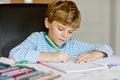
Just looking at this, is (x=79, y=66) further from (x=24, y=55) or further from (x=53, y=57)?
(x=24, y=55)

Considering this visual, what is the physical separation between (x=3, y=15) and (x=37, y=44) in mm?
256

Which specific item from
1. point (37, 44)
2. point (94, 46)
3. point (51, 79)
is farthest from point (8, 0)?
point (51, 79)

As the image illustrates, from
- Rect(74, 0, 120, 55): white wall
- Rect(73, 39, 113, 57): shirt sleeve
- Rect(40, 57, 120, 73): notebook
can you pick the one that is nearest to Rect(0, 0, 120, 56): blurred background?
Rect(74, 0, 120, 55): white wall

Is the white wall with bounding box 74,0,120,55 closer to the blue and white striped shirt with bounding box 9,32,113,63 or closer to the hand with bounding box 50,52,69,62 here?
the blue and white striped shirt with bounding box 9,32,113,63

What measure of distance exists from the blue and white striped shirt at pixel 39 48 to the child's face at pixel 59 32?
5 centimetres

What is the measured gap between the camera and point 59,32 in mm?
1192

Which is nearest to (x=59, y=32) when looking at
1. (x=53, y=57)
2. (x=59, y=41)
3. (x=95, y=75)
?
(x=59, y=41)

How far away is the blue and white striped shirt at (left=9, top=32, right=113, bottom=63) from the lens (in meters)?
1.05

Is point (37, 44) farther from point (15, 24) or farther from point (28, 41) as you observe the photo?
point (15, 24)

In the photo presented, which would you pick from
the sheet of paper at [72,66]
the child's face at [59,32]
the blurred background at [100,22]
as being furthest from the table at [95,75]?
the blurred background at [100,22]

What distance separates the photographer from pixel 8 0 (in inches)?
76.1

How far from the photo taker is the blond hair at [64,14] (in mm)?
1180

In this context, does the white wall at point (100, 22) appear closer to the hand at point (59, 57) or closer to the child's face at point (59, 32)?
the child's face at point (59, 32)

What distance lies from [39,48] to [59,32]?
0.15 metres
